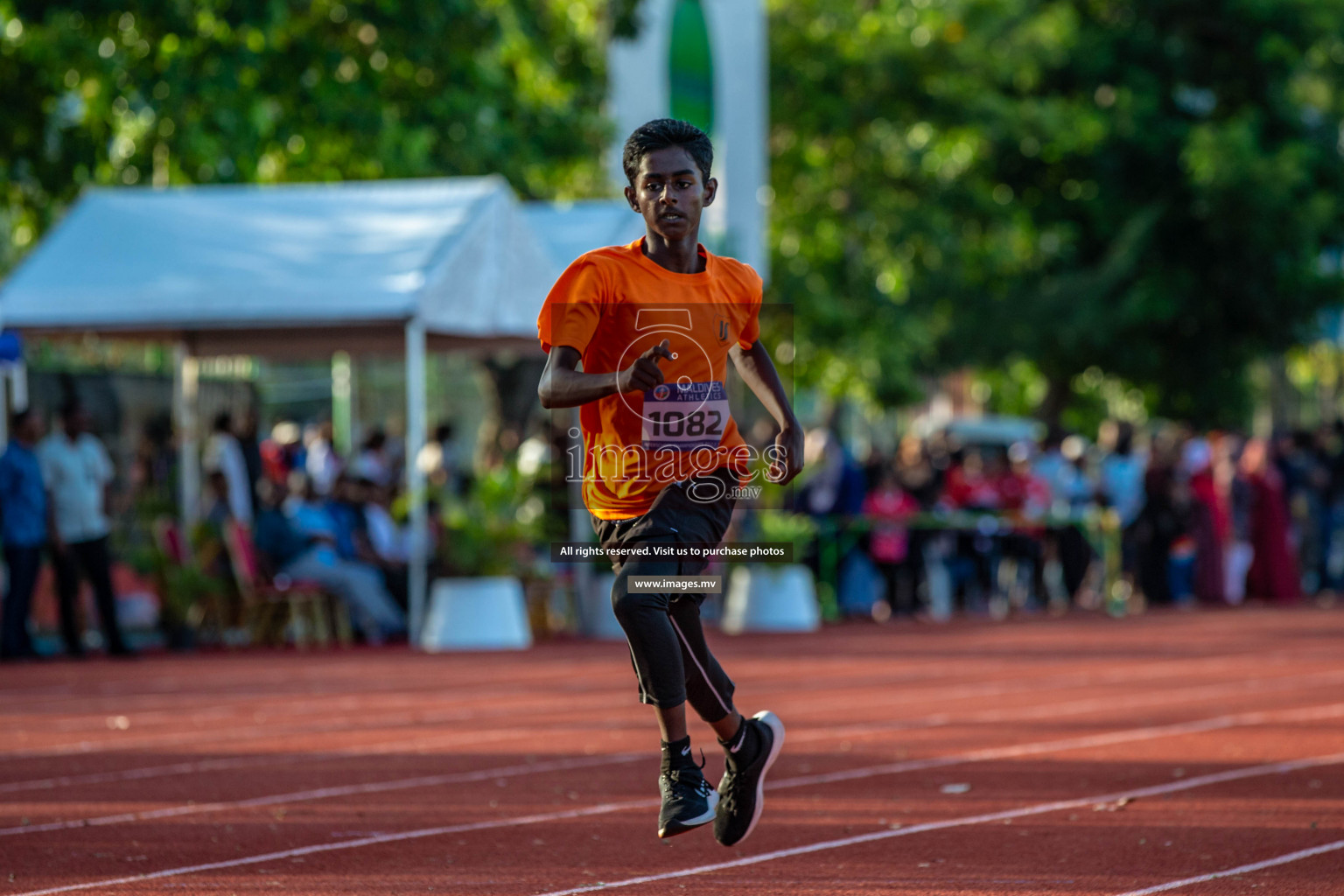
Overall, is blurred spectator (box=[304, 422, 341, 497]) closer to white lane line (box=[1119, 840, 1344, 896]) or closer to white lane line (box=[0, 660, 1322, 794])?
white lane line (box=[0, 660, 1322, 794])

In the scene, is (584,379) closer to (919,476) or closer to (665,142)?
(665,142)

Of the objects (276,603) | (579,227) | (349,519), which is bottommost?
(276,603)

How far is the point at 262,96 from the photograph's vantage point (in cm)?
2098

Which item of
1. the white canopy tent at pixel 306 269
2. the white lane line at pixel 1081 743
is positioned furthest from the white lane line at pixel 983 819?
the white canopy tent at pixel 306 269

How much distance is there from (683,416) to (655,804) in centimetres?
233

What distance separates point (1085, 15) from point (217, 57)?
19701 mm

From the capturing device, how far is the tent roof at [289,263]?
54.6 ft

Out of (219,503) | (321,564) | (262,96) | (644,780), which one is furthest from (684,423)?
(262,96)

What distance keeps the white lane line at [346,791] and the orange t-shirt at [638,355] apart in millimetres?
2592

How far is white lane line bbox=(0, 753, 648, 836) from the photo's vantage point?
725cm

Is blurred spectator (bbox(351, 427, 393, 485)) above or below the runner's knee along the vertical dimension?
above

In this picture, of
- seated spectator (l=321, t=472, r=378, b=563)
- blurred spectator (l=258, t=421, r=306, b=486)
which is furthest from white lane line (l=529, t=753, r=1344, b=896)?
blurred spectator (l=258, t=421, r=306, b=486)

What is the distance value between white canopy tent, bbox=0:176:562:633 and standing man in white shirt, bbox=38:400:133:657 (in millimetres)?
1195

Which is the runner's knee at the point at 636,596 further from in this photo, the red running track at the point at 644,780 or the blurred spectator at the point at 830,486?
the blurred spectator at the point at 830,486
